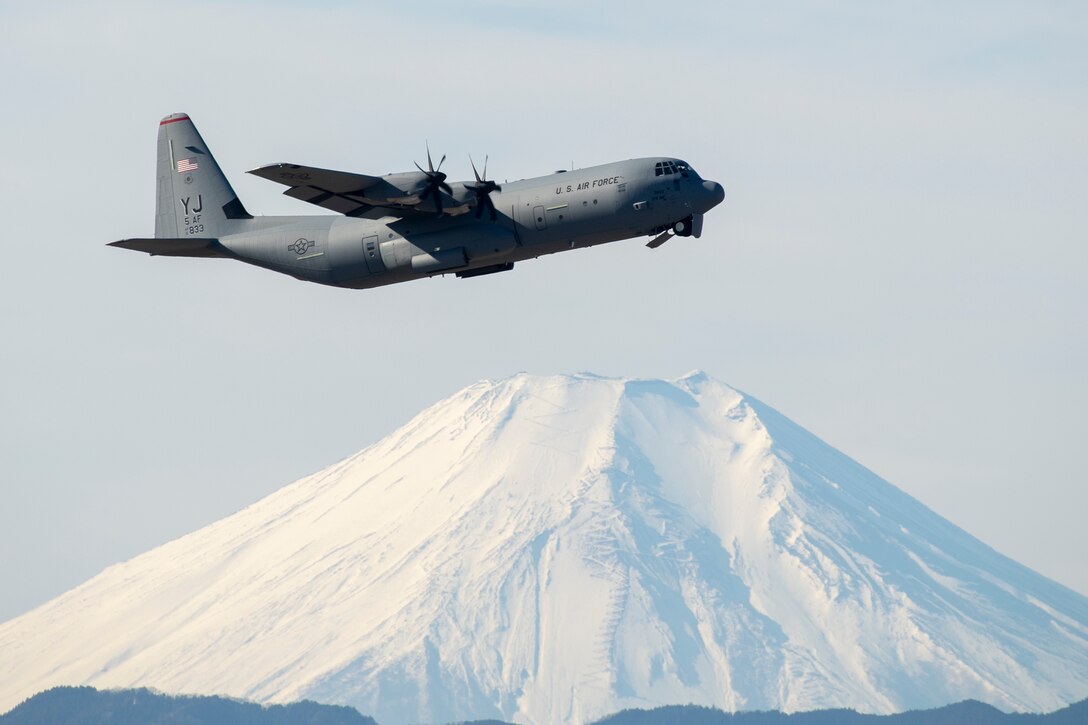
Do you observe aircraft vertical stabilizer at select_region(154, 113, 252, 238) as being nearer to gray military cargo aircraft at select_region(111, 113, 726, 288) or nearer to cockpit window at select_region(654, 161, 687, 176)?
gray military cargo aircraft at select_region(111, 113, 726, 288)

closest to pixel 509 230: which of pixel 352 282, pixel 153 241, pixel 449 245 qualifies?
pixel 449 245

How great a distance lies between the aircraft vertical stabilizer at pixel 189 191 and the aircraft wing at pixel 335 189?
8.90 metres

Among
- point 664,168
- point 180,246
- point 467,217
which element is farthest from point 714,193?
point 180,246

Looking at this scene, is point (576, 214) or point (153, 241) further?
point (153, 241)

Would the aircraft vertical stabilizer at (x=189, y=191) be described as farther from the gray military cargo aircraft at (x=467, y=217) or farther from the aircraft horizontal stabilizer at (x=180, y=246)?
the gray military cargo aircraft at (x=467, y=217)

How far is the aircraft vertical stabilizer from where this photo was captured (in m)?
78.2

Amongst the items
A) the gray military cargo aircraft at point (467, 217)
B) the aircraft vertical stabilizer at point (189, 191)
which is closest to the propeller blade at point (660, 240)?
the gray military cargo aircraft at point (467, 217)

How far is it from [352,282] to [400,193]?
18.1 ft

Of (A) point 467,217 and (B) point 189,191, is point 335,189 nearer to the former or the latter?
(A) point 467,217

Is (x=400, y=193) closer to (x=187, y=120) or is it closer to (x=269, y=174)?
(x=269, y=174)

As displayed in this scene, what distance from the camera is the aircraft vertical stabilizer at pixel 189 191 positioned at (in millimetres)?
78250

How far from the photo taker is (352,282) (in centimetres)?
7225

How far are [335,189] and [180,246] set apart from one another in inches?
436

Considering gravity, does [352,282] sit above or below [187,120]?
below
